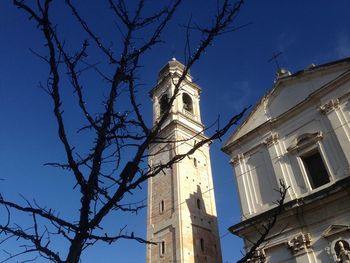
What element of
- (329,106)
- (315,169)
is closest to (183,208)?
(315,169)

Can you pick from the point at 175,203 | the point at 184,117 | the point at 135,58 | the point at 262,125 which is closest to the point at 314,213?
the point at 262,125

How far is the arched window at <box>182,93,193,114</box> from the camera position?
2874cm

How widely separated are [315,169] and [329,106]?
2.58 m

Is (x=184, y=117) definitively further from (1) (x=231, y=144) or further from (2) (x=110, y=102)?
(2) (x=110, y=102)

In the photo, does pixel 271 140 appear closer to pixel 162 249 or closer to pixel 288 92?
pixel 288 92

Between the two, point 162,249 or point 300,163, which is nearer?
point 300,163

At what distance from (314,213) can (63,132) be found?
11.8 metres

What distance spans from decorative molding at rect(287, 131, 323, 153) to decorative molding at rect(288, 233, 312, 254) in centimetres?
362

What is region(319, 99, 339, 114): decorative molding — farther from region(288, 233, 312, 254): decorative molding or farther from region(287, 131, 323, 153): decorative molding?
region(288, 233, 312, 254): decorative molding

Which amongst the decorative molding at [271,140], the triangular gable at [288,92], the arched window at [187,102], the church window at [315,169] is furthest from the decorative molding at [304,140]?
the arched window at [187,102]

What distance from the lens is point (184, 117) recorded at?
26469mm

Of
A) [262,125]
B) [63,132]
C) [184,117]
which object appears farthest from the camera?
[184,117]

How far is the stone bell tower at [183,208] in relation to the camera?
19812 mm

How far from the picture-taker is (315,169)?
45.5 feet
